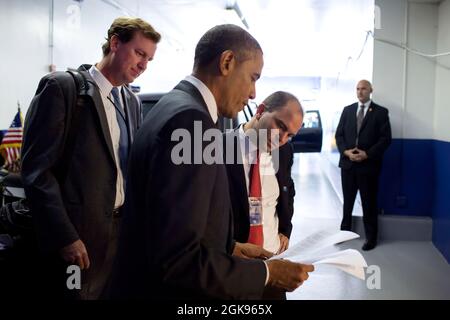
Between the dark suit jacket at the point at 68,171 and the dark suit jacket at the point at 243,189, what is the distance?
46cm

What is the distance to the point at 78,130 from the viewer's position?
1516mm

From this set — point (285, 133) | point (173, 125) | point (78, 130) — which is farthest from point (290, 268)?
point (78, 130)

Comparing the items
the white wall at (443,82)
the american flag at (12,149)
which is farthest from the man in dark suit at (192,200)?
the white wall at (443,82)

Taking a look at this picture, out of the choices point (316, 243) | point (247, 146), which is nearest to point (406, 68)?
point (247, 146)

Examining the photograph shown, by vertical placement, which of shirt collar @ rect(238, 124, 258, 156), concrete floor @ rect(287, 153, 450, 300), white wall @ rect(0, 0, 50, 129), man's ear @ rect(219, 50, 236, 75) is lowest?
concrete floor @ rect(287, 153, 450, 300)

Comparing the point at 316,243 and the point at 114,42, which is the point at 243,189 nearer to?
the point at 316,243

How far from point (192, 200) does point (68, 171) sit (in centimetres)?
84

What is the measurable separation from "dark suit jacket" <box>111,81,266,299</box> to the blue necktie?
2.39 feet

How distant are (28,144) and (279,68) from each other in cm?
1368

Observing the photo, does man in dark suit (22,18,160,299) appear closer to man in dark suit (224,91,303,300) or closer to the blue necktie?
the blue necktie

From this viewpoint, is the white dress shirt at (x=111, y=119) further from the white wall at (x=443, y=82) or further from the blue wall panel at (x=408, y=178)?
the blue wall panel at (x=408, y=178)

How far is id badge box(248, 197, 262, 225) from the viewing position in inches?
61.5

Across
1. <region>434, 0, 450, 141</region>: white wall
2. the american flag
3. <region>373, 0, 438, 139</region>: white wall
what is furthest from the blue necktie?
<region>373, 0, 438, 139</region>: white wall
